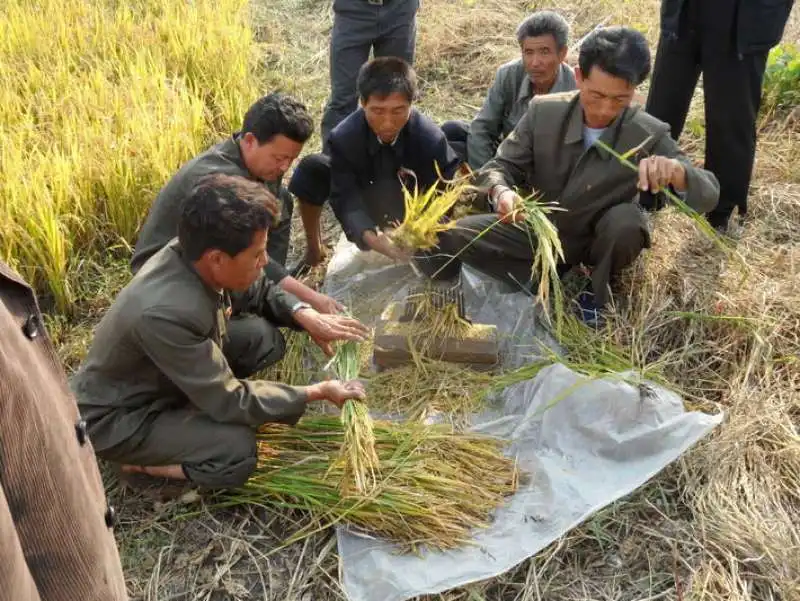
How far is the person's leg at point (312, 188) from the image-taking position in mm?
3324

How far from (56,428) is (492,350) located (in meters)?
1.97

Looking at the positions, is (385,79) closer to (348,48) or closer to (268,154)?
(268,154)

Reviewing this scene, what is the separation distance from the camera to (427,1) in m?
6.38

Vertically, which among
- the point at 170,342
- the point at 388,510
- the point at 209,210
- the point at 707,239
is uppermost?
the point at 209,210

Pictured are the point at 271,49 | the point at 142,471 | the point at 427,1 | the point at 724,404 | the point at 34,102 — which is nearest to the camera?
the point at 142,471

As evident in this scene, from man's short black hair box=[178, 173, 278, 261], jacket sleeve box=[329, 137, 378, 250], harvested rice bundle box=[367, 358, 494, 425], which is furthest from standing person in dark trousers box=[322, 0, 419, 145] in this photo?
man's short black hair box=[178, 173, 278, 261]

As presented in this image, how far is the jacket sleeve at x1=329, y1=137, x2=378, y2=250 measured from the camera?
10.4 feet

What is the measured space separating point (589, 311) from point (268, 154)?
4.69 ft

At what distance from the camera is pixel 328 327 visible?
249 centimetres

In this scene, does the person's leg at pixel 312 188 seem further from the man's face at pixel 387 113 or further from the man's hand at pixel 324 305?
the man's hand at pixel 324 305

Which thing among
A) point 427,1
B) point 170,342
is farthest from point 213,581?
point 427,1

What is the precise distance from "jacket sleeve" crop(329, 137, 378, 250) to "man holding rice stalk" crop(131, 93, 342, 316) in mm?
471

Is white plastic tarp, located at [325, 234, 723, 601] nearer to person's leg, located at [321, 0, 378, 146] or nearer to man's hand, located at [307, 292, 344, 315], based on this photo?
man's hand, located at [307, 292, 344, 315]

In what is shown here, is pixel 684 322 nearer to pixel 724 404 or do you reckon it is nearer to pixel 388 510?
pixel 724 404
